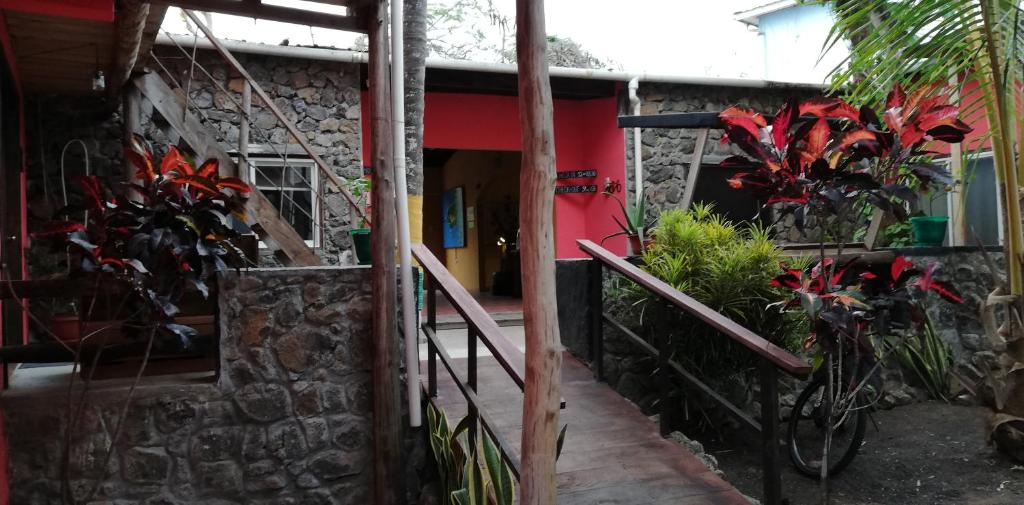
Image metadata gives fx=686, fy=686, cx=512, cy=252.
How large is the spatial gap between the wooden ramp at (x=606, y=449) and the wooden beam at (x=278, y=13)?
205 cm

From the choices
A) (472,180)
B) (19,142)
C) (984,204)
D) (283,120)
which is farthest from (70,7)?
(472,180)

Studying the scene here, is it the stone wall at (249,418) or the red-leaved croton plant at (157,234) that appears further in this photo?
the stone wall at (249,418)

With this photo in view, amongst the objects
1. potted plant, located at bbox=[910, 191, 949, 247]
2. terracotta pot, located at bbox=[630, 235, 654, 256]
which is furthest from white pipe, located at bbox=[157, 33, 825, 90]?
terracotta pot, located at bbox=[630, 235, 654, 256]

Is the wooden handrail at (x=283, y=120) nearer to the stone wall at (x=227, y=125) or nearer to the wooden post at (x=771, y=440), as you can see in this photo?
the stone wall at (x=227, y=125)

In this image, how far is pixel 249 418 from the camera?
320 cm

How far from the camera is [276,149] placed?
6.41m

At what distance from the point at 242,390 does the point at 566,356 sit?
2.09m

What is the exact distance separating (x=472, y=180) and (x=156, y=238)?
8884 mm

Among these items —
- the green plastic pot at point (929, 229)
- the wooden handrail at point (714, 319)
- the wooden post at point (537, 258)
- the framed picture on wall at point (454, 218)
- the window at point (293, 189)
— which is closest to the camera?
the wooden post at point (537, 258)

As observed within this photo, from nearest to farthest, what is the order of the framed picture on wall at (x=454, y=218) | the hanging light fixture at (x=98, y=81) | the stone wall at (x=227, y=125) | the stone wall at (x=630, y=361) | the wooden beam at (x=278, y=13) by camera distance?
the wooden beam at (x=278, y=13)
the stone wall at (x=630, y=361)
the hanging light fixture at (x=98, y=81)
the stone wall at (x=227, y=125)
the framed picture on wall at (x=454, y=218)

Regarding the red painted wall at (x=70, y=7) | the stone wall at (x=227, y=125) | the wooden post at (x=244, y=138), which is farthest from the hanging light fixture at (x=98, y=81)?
the red painted wall at (x=70, y=7)

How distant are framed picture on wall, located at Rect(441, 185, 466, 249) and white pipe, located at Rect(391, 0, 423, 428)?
8194 mm

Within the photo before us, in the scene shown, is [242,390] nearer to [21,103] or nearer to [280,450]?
[280,450]

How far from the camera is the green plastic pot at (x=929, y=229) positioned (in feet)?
20.0
